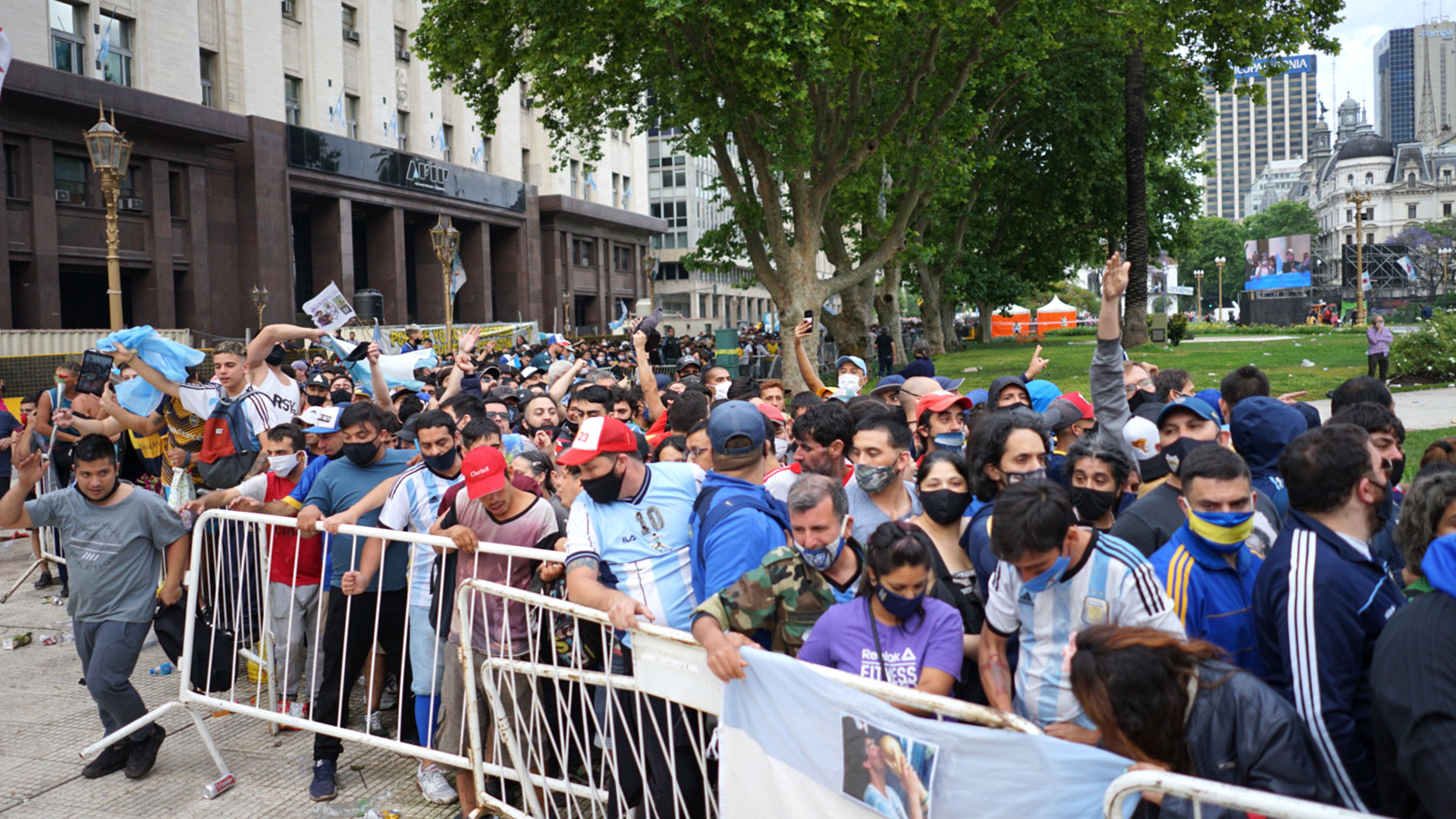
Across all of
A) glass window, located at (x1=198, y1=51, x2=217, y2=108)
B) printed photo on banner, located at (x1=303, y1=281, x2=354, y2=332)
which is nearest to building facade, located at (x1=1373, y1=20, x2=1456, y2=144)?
glass window, located at (x1=198, y1=51, x2=217, y2=108)

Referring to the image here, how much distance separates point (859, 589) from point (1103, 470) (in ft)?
4.95

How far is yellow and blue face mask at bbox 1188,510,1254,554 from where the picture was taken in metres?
3.34

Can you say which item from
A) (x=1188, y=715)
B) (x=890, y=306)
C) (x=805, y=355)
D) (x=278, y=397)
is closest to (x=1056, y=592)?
(x=1188, y=715)

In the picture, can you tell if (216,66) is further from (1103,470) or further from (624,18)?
(1103,470)

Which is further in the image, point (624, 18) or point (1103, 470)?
point (624, 18)

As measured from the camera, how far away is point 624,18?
16359 millimetres

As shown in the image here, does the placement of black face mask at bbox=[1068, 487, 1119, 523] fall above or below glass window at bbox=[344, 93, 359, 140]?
below

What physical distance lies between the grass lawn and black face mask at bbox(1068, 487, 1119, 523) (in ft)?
44.2

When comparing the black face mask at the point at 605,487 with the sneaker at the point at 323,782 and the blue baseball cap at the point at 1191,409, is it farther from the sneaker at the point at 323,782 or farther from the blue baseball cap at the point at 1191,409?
the blue baseball cap at the point at 1191,409

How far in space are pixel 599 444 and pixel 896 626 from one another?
53.9 inches

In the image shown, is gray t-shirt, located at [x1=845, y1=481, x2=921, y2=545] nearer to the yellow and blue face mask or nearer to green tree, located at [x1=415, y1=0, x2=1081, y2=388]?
the yellow and blue face mask

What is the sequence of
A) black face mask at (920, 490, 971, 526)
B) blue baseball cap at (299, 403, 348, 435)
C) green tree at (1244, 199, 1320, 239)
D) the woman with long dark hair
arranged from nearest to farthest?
the woman with long dark hair
black face mask at (920, 490, 971, 526)
blue baseball cap at (299, 403, 348, 435)
green tree at (1244, 199, 1320, 239)

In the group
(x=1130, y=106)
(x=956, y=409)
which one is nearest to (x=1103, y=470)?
(x=956, y=409)

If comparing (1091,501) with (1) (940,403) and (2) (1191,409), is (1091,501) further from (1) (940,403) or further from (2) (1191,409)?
(1) (940,403)
